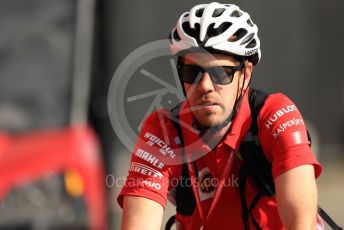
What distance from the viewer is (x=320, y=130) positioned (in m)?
16.2

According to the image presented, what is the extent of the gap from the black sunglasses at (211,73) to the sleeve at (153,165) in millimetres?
240

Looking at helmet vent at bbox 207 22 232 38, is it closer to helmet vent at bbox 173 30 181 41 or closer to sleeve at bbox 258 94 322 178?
helmet vent at bbox 173 30 181 41

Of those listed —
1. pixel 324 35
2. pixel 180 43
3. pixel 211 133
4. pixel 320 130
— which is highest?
pixel 324 35

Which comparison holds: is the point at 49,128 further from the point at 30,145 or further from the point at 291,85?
the point at 291,85

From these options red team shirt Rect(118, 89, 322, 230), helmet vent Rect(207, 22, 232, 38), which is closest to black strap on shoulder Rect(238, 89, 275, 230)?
red team shirt Rect(118, 89, 322, 230)

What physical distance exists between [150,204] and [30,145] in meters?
4.34

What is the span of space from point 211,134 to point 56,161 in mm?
3793

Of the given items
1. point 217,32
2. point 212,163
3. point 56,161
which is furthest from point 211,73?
point 56,161

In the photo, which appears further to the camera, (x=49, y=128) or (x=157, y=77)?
(x=157, y=77)

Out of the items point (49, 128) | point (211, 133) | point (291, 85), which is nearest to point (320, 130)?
point (291, 85)

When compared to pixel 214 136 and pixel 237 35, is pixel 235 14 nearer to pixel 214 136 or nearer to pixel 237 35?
pixel 237 35

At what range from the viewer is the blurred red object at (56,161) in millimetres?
8617

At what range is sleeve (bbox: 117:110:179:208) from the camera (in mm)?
4988
